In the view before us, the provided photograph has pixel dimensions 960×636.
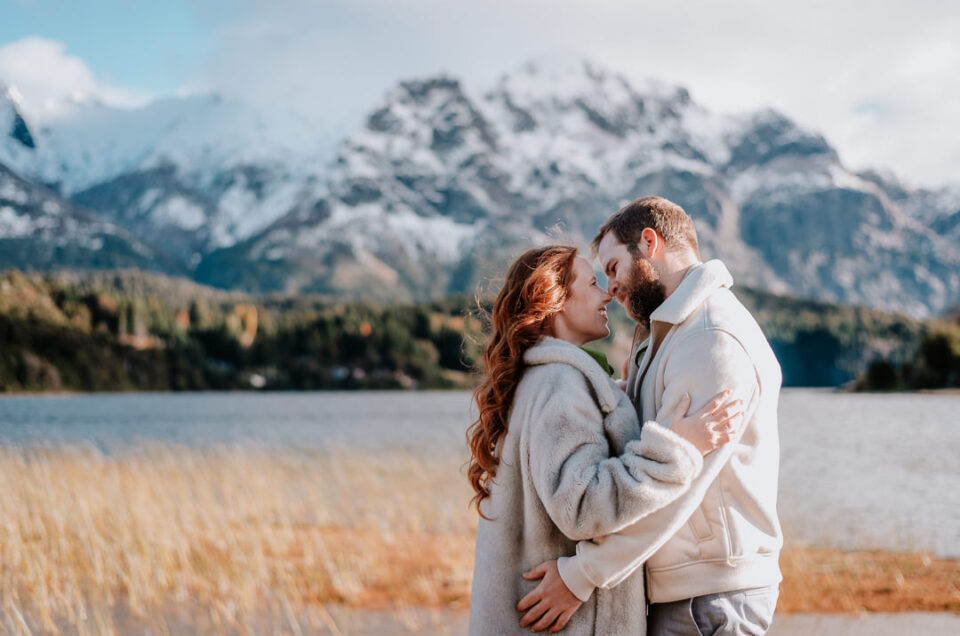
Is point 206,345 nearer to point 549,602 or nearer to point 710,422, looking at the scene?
point 549,602

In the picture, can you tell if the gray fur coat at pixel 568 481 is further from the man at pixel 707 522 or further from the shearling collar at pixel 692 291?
the shearling collar at pixel 692 291

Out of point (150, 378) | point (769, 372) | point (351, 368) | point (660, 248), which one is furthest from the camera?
point (351, 368)

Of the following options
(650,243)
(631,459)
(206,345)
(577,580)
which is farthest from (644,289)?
(206,345)

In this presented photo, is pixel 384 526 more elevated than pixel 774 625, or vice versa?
pixel 774 625

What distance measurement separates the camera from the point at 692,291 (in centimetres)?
343

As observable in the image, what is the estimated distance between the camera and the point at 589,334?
371 centimetres

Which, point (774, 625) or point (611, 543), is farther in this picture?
point (774, 625)

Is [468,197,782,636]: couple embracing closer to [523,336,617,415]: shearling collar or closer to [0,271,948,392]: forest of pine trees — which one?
[523,336,617,415]: shearling collar

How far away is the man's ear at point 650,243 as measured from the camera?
357cm

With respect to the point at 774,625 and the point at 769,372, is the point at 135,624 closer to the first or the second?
the point at 774,625

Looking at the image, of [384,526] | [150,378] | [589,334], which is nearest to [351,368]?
[150,378]

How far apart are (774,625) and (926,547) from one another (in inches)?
294

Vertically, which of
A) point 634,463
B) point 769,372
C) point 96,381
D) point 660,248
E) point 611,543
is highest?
point 660,248

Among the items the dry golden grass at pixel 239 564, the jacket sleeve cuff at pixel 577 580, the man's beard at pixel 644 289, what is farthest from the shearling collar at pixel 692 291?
the dry golden grass at pixel 239 564
